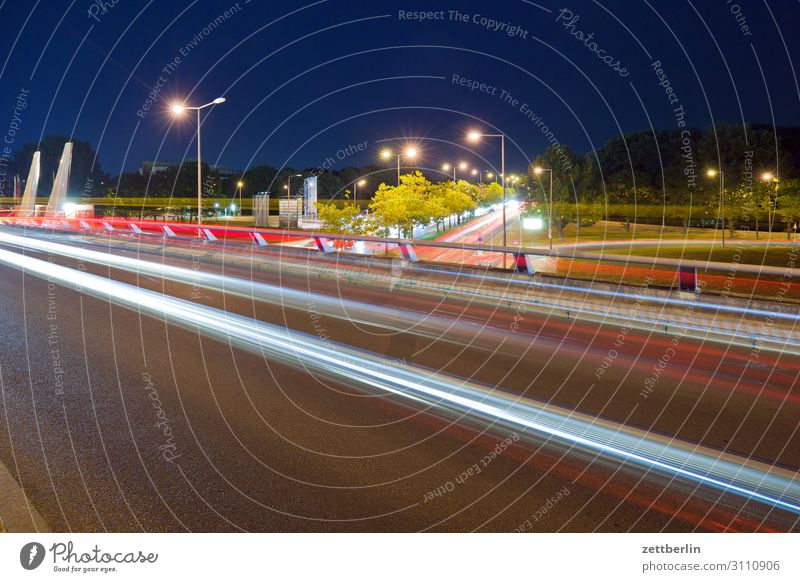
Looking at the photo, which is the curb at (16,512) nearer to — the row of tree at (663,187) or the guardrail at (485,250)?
the guardrail at (485,250)

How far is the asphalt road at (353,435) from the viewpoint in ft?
17.6

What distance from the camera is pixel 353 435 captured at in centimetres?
733

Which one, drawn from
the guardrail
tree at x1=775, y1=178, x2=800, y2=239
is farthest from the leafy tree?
tree at x1=775, y1=178, x2=800, y2=239

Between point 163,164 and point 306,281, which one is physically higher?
point 163,164

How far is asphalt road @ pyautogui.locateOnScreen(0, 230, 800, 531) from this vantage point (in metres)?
5.38

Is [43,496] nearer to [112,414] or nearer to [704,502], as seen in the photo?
[112,414]

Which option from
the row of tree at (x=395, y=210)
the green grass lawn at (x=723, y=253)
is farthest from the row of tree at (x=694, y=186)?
the row of tree at (x=395, y=210)

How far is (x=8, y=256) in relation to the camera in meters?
31.8

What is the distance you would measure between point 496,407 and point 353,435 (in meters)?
1.78

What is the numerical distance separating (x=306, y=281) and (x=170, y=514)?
1814 centimetres

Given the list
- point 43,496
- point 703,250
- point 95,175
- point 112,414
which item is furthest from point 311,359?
point 95,175

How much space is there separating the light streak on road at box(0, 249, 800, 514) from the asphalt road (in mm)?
301

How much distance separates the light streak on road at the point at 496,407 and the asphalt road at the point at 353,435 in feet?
0.99

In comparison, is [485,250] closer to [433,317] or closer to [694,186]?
[433,317]
